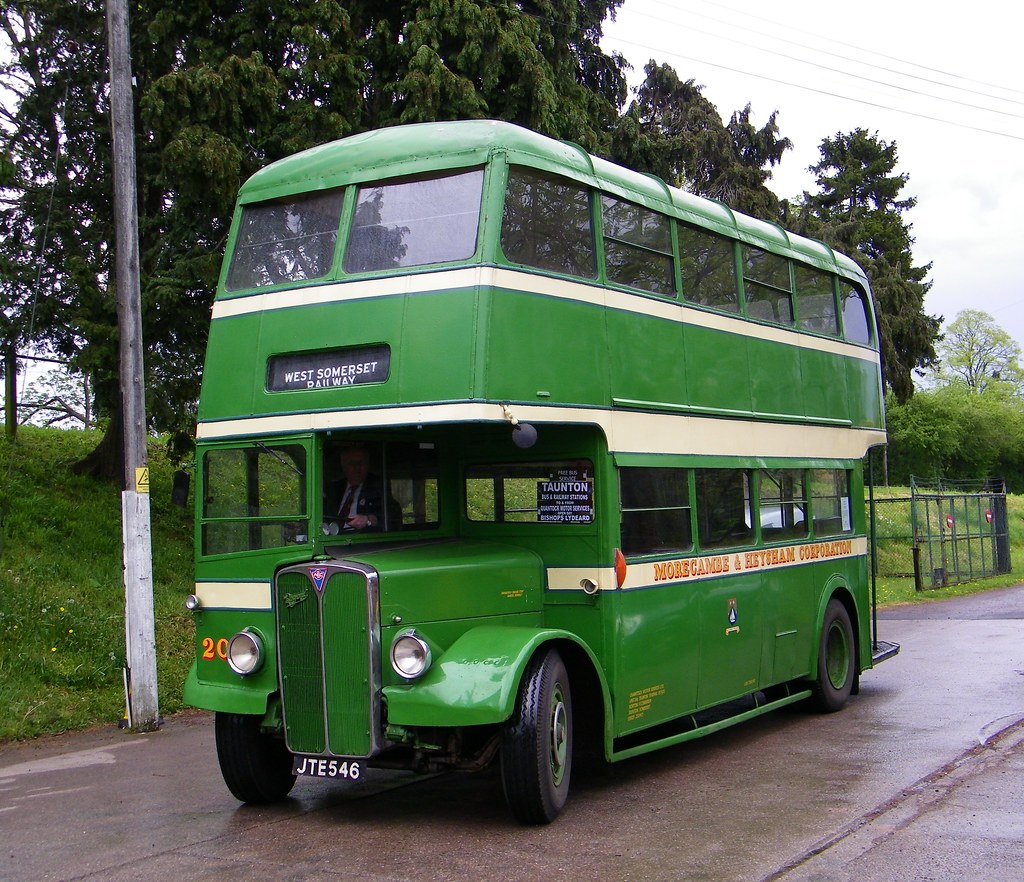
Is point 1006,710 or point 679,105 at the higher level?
point 679,105

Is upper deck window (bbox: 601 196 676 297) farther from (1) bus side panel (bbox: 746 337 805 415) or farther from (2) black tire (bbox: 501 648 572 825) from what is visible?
(2) black tire (bbox: 501 648 572 825)

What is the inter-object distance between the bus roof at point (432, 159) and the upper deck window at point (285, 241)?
0.09m

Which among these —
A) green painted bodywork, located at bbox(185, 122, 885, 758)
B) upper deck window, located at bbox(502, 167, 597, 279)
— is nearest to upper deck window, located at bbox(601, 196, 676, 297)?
green painted bodywork, located at bbox(185, 122, 885, 758)

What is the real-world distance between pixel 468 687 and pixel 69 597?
7.93m

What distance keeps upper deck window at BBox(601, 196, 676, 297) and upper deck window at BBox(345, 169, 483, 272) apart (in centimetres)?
126

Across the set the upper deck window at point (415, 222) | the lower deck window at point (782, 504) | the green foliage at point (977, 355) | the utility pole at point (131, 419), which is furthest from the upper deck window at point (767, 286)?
the green foliage at point (977, 355)

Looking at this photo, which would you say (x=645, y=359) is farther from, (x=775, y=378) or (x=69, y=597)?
(x=69, y=597)

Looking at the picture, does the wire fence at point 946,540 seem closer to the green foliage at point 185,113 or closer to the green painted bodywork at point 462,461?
the green foliage at point 185,113

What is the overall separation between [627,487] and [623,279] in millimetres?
1456

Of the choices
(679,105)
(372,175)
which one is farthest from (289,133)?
(679,105)

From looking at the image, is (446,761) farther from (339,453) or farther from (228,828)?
(339,453)

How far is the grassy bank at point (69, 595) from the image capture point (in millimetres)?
11070

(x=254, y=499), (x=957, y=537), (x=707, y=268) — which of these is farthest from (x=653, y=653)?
(x=957, y=537)

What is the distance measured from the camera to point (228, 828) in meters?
7.04
